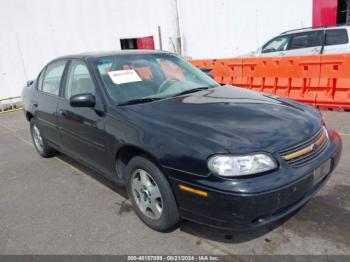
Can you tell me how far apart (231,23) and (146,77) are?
48.8 feet

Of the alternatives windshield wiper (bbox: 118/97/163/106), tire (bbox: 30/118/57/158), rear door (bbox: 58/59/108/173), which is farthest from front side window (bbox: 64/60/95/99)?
tire (bbox: 30/118/57/158)

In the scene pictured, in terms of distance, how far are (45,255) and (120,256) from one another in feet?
2.24

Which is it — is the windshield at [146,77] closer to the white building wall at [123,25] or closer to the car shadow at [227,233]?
the car shadow at [227,233]

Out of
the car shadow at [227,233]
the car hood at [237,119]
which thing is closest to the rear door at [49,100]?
the car hood at [237,119]

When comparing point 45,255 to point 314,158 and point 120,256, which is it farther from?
point 314,158

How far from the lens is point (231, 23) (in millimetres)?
17312

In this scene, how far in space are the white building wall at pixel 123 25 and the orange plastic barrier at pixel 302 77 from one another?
679 centimetres

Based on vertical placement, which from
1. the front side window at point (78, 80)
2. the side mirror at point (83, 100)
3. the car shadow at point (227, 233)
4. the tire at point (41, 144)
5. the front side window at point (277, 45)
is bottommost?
the car shadow at point (227, 233)

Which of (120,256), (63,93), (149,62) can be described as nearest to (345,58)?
(149,62)

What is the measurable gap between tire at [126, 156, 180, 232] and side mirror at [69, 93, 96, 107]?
0.76m

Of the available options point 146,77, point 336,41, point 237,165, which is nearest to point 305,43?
point 336,41

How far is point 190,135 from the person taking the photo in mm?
2613

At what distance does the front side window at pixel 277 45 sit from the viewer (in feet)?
34.0

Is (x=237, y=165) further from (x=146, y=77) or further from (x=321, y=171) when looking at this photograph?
(x=146, y=77)
